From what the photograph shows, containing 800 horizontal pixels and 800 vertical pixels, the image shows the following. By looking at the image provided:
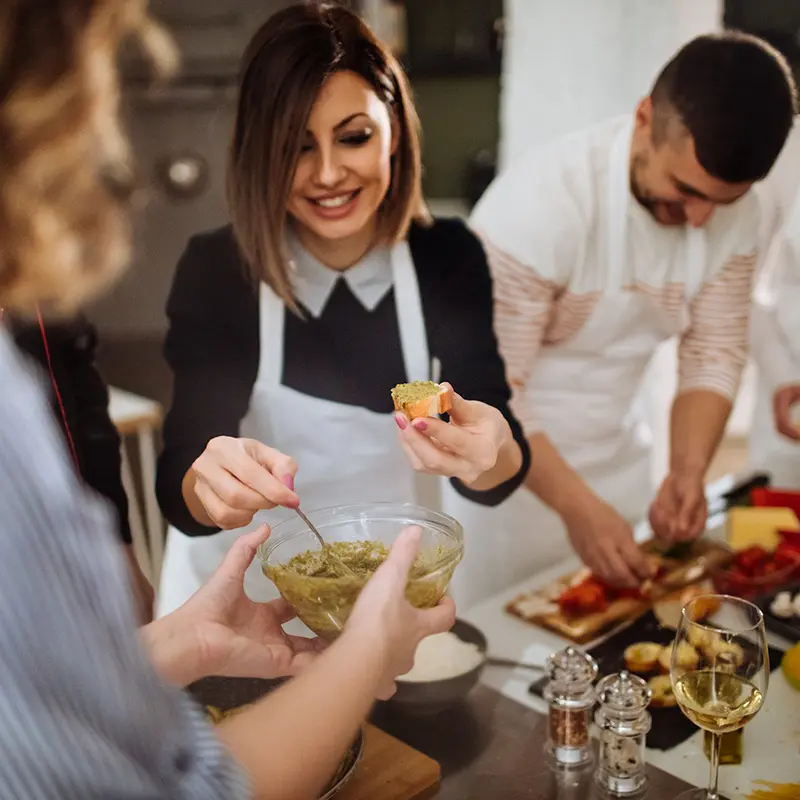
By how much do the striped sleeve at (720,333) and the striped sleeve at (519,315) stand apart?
0.80ft

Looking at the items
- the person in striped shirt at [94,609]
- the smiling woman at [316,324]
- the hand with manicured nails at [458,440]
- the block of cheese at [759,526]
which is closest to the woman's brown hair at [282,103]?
the smiling woman at [316,324]

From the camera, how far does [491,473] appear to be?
994 millimetres

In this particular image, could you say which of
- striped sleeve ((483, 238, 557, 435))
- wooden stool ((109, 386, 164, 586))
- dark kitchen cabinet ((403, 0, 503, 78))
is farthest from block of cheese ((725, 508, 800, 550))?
wooden stool ((109, 386, 164, 586))

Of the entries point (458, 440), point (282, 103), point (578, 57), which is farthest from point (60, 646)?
point (578, 57)

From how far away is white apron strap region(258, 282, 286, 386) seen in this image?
95cm

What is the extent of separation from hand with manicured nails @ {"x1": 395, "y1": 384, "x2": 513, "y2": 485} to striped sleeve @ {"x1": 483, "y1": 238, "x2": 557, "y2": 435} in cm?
21

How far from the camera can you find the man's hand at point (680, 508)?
4.40ft

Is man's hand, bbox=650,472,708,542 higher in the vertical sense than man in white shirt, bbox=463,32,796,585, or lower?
lower

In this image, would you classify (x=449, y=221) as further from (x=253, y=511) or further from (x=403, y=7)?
(x=253, y=511)

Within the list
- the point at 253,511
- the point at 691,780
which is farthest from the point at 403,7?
the point at 691,780

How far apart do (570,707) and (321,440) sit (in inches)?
15.4

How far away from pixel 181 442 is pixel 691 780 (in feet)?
2.10

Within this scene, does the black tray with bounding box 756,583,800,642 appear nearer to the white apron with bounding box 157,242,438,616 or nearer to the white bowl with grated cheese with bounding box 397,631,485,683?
the white bowl with grated cheese with bounding box 397,631,485,683

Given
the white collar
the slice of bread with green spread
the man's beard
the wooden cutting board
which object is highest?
the man's beard
